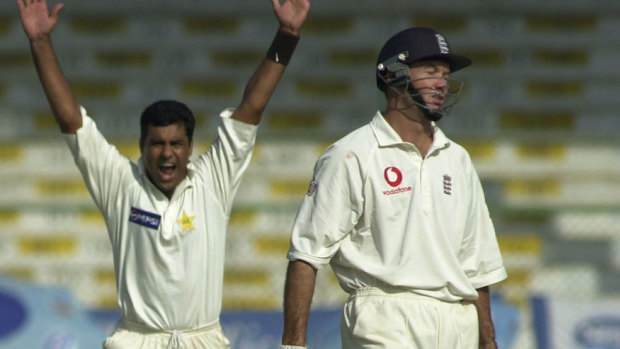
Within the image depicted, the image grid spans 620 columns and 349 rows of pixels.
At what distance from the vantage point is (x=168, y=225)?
4621 mm

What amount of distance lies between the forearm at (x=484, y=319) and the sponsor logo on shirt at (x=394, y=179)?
0.49 metres

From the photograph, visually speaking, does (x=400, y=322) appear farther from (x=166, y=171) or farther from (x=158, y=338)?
(x=166, y=171)

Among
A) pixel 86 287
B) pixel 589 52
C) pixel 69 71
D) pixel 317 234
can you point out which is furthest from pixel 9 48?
pixel 317 234

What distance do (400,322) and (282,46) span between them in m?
1.29

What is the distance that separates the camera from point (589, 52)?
9.76 metres

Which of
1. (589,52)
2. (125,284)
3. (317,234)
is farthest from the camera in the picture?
(589,52)

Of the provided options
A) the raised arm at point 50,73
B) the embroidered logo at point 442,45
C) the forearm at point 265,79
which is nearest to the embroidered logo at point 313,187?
the embroidered logo at point 442,45

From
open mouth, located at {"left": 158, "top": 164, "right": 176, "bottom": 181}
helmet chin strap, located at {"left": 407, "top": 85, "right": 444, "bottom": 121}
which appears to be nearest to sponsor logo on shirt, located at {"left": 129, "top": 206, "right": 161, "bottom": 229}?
open mouth, located at {"left": 158, "top": 164, "right": 176, "bottom": 181}

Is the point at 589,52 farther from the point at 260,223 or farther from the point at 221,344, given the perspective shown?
the point at 221,344

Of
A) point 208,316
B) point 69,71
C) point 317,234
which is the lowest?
point 208,316

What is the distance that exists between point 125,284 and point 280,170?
4.83 m

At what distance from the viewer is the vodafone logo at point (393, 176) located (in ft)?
12.9

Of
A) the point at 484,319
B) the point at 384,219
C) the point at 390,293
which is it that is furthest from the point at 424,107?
the point at 484,319

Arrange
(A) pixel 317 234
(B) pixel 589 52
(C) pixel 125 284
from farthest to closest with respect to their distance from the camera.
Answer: (B) pixel 589 52 → (C) pixel 125 284 → (A) pixel 317 234
